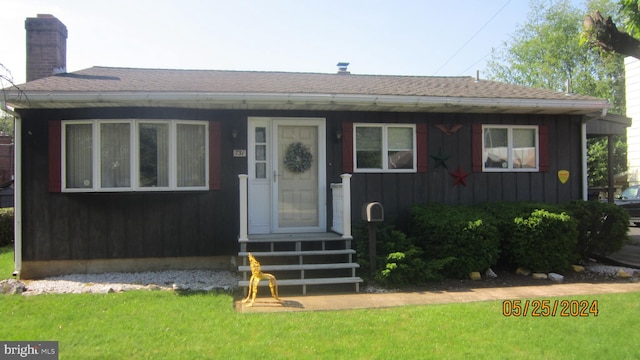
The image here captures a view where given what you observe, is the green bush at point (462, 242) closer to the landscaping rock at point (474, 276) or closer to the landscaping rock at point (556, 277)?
the landscaping rock at point (474, 276)

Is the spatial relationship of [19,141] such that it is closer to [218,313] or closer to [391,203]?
[218,313]

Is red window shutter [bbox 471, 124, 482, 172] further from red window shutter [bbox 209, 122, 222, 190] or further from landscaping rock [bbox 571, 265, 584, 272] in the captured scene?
red window shutter [bbox 209, 122, 222, 190]

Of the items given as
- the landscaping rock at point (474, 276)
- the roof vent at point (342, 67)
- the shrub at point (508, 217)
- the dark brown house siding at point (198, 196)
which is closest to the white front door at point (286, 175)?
the dark brown house siding at point (198, 196)

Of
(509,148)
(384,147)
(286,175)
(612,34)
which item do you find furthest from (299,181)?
(612,34)

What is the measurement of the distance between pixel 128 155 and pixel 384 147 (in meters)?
4.46

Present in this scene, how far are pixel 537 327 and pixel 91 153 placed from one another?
275 inches

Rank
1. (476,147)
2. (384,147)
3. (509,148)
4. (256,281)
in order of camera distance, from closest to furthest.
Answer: (256,281) → (384,147) → (476,147) → (509,148)

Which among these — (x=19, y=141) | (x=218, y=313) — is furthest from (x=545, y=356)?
(x=19, y=141)

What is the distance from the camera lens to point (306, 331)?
4.75 metres

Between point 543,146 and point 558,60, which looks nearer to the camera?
point 543,146

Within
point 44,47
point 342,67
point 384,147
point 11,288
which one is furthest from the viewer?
point 342,67

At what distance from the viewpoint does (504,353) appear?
13.5ft

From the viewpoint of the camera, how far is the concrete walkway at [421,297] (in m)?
5.82
